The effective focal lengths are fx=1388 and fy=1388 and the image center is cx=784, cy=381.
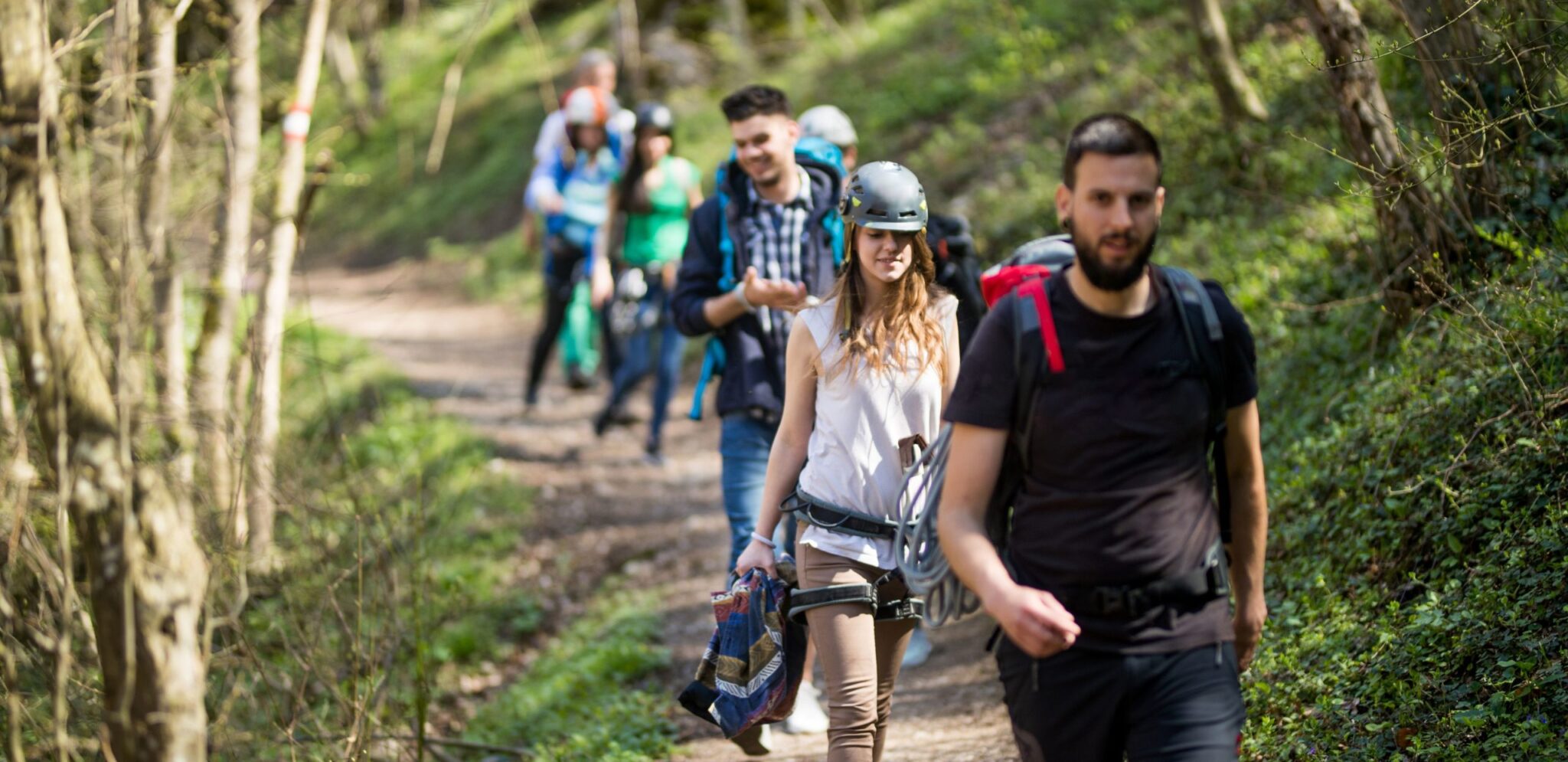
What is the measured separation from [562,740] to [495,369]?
8.90 metres

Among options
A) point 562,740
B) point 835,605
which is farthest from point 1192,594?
point 562,740

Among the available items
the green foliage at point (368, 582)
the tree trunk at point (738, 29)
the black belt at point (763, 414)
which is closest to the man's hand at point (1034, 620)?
the green foliage at point (368, 582)

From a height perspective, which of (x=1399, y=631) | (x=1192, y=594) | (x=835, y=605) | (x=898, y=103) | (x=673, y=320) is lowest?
(x=1399, y=631)

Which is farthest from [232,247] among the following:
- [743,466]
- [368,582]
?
[743,466]

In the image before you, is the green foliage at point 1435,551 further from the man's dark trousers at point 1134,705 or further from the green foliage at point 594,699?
the green foliage at point 594,699

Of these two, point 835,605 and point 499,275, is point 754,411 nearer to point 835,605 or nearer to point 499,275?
point 835,605

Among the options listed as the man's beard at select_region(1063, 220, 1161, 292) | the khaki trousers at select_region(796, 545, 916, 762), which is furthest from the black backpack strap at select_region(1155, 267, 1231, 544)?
the khaki trousers at select_region(796, 545, 916, 762)

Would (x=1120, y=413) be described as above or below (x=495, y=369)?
above

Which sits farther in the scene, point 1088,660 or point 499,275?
point 499,275

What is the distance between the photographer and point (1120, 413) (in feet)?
9.05

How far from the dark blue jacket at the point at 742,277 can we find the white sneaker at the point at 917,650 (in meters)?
1.83

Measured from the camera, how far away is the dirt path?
5906 millimetres

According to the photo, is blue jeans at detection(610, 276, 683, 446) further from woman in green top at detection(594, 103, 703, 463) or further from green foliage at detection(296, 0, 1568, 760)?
green foliage at detection(296, 0, 1568, 760)

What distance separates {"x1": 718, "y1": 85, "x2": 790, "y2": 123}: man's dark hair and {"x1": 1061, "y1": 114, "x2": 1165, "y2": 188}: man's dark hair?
2423mm
